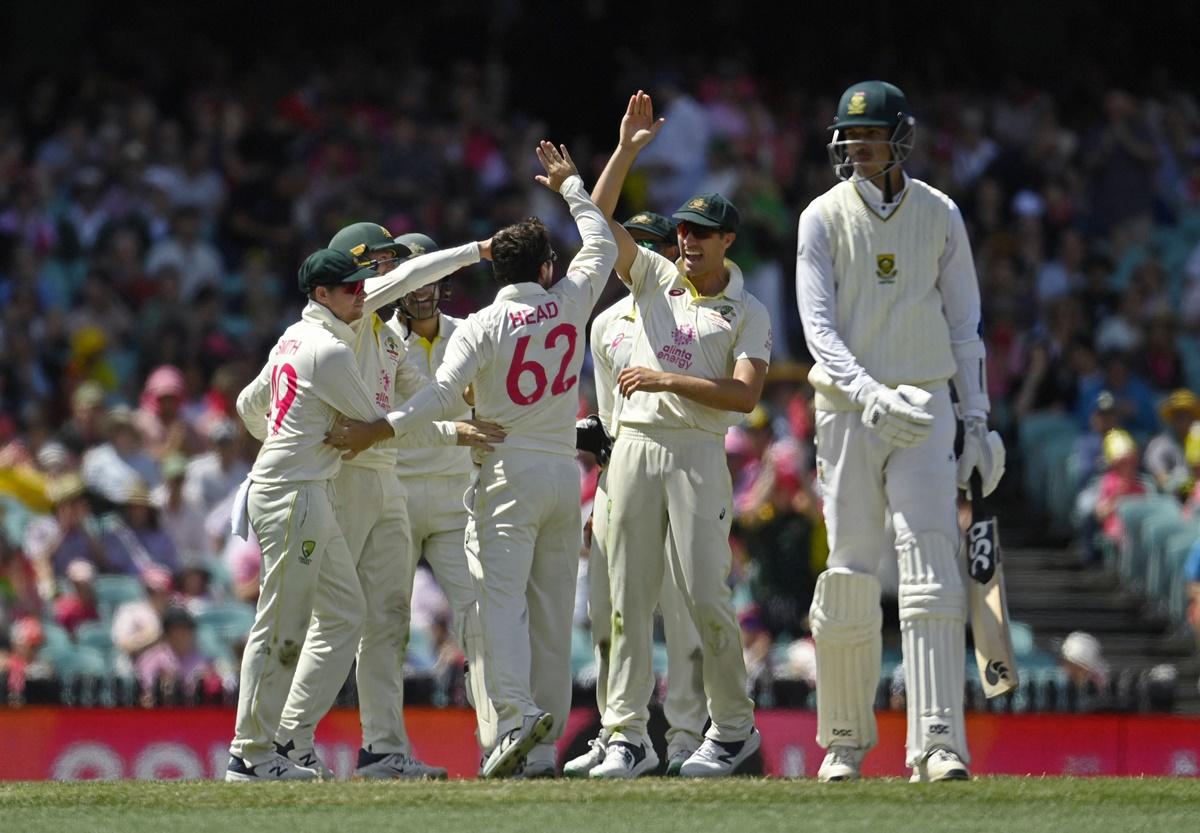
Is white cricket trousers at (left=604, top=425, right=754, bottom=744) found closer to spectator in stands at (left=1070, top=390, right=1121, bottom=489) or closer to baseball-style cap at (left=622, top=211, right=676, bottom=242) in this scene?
baseball-style cap at (left=622, top=211, right=676, bottom=242)

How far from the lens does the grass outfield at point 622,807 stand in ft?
23.5

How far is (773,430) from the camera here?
15289 millimetres

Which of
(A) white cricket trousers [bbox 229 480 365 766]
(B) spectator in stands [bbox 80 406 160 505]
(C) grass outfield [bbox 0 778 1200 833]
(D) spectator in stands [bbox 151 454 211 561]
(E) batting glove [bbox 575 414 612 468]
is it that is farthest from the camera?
(B) spectator in stands [bbox 80 406 160 505]

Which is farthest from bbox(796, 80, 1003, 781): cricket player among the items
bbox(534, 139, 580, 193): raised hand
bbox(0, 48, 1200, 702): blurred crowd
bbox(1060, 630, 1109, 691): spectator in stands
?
bbox(1060, 630, 1109, 691): spectator in stands

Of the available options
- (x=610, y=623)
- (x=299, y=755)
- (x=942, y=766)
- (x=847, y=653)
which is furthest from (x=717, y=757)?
(x=299, y=755)

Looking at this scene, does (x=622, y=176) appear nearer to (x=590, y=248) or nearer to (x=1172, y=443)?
(x=590, y=248)

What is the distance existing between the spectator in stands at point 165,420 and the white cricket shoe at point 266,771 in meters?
6.61

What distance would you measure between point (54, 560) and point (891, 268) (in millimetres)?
7490

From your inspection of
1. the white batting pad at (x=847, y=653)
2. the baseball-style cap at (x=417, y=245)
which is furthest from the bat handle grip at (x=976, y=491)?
the baseball-style cap at (x=417, y=245)

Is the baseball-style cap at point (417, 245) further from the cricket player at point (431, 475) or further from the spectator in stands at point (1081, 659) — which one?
the spectator in stands at point (1081, 659)

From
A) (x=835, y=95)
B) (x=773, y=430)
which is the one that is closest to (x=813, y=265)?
(x=773, y=430)

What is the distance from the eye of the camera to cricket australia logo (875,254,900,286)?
811cm

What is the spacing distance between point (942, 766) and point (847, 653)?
0.54 meters

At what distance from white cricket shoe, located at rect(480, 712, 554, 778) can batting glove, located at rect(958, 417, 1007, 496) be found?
1871 millimetres
